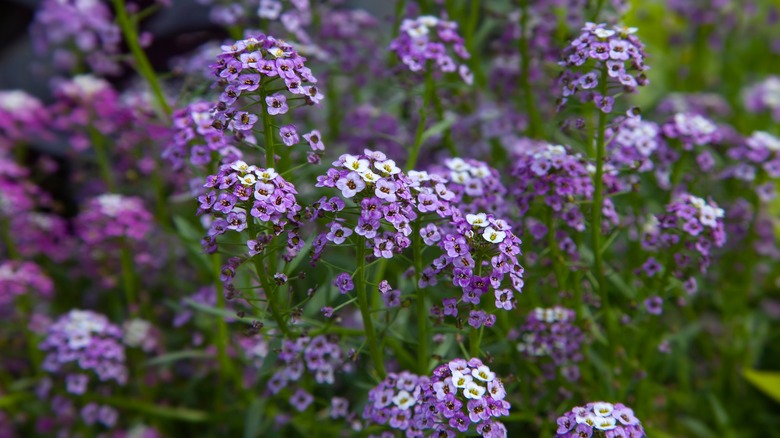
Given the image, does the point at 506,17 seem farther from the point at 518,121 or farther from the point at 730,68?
the point at 730,68

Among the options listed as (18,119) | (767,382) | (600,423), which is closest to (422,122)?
(600,423)

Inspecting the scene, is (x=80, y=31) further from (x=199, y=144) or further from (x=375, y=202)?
(x=375, y=202)

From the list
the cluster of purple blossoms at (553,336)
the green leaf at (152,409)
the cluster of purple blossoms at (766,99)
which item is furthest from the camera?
the cluster of purple blossoms at (766,99)

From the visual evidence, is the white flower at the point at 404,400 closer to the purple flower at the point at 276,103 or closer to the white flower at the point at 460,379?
the white flower at the point at 460,379

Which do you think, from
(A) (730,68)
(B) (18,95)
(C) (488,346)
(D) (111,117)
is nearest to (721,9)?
(A) (730,68)

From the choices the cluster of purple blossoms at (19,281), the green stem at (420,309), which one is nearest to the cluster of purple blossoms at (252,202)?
the green stem at (420,309)

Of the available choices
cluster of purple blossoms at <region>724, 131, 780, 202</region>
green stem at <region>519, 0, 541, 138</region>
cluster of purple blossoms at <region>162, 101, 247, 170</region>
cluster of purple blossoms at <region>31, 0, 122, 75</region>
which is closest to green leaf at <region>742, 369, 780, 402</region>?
cluster of purple blossoms at <region>724, 131, 780, 202</region>
